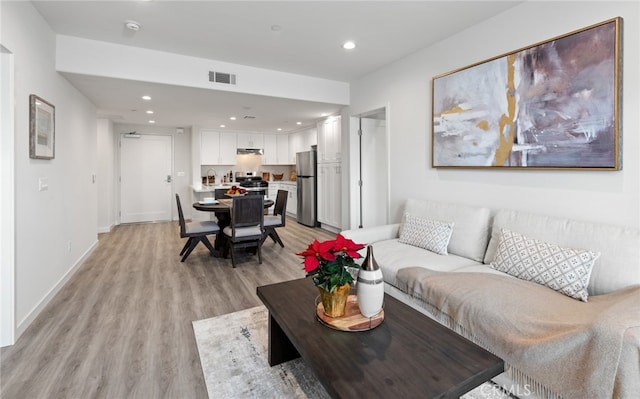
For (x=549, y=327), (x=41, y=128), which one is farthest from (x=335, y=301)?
(x=41, y=128)

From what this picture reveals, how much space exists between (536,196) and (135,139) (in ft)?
25.0

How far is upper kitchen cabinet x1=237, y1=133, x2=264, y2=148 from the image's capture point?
7773mm

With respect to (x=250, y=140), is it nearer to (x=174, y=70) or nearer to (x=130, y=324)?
(x=174, y=70)

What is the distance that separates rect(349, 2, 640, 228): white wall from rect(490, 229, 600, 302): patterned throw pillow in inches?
16.9

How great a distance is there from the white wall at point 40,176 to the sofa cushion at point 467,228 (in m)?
3.46

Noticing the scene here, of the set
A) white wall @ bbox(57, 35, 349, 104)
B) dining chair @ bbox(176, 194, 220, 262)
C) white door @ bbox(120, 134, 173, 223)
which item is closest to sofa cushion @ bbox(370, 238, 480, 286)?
dining chair @ bbox(176, 194, 220, 262)

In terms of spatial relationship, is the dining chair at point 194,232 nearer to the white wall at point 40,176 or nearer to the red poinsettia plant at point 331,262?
the white wall at point 40,176

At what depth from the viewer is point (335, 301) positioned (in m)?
1.57

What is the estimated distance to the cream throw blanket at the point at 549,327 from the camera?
121 cm

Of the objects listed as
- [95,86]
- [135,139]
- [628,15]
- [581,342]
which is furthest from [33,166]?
[135,139]

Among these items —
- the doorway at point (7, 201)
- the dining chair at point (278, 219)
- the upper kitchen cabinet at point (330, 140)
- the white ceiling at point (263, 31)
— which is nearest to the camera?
the doorway at point (7, 201)

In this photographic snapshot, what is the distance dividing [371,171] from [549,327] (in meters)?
3.73

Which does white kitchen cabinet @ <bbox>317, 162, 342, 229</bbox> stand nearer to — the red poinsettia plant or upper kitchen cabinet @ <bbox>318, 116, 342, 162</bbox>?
upper kitchen cabinet @ <bbox>318, 116, 342, 162</bbox>

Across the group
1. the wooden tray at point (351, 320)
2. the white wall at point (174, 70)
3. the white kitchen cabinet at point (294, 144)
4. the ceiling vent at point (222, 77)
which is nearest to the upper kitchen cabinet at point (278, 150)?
the white kitchen cabinet at point (294, 144)
